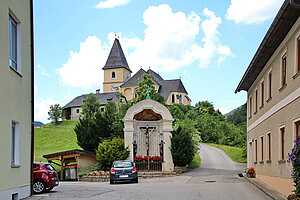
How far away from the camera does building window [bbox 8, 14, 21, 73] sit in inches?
570

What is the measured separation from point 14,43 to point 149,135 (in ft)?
67.8

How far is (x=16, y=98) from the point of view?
47.6ft

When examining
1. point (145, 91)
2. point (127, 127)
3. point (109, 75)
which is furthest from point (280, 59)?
point (109, 75)

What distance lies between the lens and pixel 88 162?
32.0 meters

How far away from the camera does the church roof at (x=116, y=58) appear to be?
114469 mm

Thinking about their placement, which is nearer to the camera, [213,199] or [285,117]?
[213,199]

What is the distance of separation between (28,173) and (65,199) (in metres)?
1.96

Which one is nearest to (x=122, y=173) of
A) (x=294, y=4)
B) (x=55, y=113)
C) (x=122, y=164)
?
(x=122, y=164)

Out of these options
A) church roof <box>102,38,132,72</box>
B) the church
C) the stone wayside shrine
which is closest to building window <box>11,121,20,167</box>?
the stone wayside shrine

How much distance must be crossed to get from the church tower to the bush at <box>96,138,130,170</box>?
3209 inches

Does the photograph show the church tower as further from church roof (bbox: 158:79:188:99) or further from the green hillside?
the green hillside

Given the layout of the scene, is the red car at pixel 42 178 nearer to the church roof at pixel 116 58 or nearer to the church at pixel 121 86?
the church at pixel 121 86

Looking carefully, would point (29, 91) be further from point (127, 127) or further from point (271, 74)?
point (127, 127)

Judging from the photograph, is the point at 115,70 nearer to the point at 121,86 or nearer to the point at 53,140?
the point at 121,86
